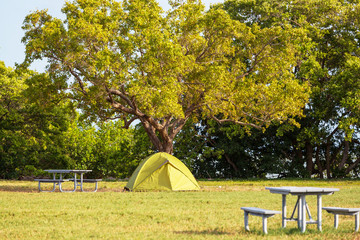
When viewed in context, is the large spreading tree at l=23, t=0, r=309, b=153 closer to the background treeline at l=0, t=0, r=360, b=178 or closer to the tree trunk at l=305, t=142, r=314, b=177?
the background treeline at l=0, t=0, r=360, b=178

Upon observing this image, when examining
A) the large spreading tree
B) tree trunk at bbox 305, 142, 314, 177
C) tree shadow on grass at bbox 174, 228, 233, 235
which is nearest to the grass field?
tree shadow on grass at bbox 174, 228, 233, 235

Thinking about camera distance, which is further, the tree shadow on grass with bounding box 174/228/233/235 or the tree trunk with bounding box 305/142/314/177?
the tree trunk with bounding box 305/142/314/177

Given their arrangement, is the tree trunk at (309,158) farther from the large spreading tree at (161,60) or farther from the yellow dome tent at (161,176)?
the yellow dome tent at (161,176)

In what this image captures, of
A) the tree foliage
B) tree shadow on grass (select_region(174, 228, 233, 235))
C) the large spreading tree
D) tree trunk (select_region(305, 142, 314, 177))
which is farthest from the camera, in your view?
tree trunk (select_region(305, 142, 314, 177))

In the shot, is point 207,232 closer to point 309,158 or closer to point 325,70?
point 325,70

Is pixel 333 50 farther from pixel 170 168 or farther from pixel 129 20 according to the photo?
pixel 170 168

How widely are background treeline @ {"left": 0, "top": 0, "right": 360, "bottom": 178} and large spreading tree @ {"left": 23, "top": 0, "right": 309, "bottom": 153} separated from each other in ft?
8.90

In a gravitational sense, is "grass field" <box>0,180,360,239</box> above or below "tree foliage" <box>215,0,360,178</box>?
below

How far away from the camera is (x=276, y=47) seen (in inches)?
952

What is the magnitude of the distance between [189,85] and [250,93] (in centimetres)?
302

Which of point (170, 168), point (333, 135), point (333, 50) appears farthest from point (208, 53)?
point (333, 135)

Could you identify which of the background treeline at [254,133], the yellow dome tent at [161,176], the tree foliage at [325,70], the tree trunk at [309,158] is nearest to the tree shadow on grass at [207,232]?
the yellow dome tent at [161,176]

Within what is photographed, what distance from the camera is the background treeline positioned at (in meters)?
27.6

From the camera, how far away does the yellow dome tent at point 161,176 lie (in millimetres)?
17641
